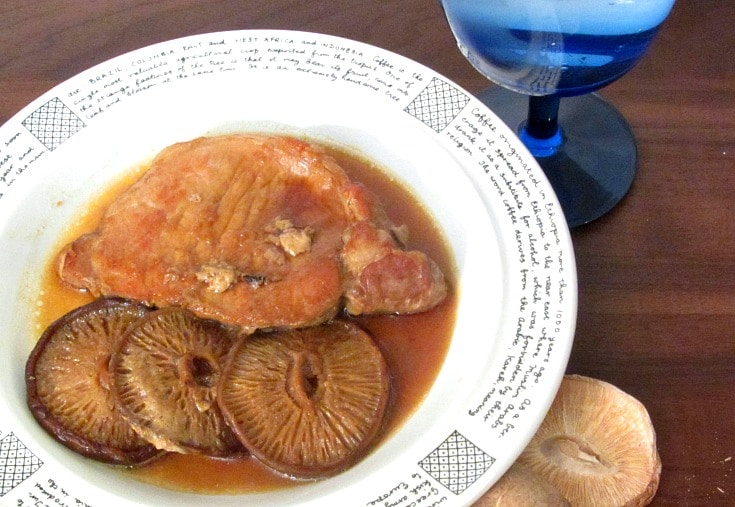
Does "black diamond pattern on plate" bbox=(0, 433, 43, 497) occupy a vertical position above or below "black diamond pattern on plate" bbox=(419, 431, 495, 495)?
above

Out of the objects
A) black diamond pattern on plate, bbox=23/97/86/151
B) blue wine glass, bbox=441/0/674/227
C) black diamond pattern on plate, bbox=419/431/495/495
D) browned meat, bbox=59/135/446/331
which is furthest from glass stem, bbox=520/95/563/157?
black diamond pattern on plate, bbox=23/97/86/151

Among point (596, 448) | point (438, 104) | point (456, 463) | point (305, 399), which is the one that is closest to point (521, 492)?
point (456, 463)

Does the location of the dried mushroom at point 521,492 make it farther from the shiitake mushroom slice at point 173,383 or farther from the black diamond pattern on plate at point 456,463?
the shiitake mushroom slice at point 173,383

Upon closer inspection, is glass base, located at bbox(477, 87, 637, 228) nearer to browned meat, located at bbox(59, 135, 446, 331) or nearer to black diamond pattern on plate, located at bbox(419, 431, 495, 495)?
browned meat, located at bbox(59, 135, 446, 331)

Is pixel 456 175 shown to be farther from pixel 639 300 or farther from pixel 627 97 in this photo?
pixel 627 97

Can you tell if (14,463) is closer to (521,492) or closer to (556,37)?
(521,492)

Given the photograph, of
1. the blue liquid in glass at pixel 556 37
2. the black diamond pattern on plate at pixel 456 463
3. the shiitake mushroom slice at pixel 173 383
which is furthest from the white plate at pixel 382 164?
the blue liquid in glass at pixel 556 37
